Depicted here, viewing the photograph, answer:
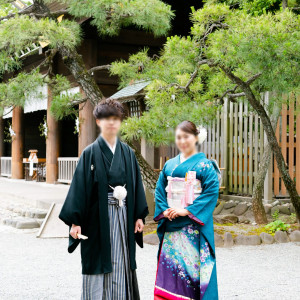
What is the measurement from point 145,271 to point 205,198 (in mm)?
1923

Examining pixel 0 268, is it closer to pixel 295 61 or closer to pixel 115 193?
pixel 115 193

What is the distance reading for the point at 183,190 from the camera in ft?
11.3

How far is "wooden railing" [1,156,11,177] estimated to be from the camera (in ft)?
59.7

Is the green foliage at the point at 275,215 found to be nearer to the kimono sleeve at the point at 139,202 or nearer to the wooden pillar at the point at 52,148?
the kimono sleeve at the point at 139,202

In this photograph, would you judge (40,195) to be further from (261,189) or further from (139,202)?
(139,202)

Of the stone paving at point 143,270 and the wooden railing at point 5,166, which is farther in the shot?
the wooden railing at point 5,166

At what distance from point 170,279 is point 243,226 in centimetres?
430

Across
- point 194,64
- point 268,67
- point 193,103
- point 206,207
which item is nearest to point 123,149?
point 206,207

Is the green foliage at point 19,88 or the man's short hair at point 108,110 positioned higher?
the green foliage at point 19,88

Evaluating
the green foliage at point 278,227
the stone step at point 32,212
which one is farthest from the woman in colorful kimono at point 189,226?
the stone step at point 32,212

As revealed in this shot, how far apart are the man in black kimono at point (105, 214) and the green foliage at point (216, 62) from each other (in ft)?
7.23

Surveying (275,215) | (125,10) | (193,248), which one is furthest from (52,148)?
(193,248)

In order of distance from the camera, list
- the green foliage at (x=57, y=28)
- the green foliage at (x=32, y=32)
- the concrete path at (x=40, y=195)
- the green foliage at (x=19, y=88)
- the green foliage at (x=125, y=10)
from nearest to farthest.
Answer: the green foliage at (x=32, y=32), the green foliage at (x=57, y=28), the green foliage at (x=125, y=10), the green foliage at (x=19, y=88), the concrete path at (x=40, y=195)

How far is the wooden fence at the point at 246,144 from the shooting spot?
8414 millimetres
